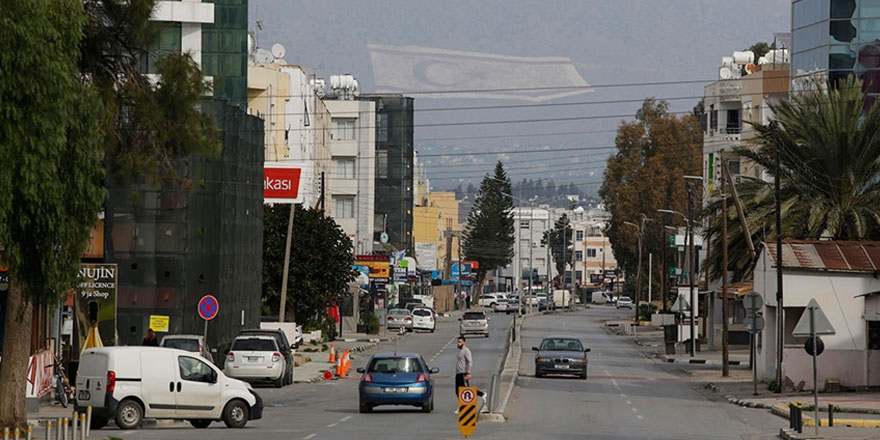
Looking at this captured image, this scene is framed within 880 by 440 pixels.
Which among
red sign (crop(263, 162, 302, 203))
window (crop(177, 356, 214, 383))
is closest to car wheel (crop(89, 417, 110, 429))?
window (crop(177, 356, 214, 383))

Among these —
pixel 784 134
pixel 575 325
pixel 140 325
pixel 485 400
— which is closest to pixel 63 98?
pixel 485 400

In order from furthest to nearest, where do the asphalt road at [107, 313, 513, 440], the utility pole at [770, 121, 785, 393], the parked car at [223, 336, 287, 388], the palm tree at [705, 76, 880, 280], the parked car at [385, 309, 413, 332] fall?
the parked car at [385, 309, 413, 332] → the palm tree at [705, 76, 880, 280] → the parked car at [223, 336, 287, 388] → the utility pole at [770, 121, 785, 393] → the asphalt road at [107, 313, 513, 440]

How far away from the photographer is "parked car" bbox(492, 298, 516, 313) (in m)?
141

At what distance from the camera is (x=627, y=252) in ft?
425

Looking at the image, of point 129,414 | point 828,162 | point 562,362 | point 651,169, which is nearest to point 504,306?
point 651,169

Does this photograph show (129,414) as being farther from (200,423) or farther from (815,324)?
(815,324)

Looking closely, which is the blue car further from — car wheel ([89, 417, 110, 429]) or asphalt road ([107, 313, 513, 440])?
car wheel ([89, 417, 110, 429])

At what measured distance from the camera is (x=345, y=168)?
117 m

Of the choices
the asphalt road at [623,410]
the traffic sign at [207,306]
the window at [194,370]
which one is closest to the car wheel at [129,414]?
the window at [194,370]

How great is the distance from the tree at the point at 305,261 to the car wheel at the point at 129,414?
40695 mm

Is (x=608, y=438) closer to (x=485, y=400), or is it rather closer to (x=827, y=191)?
(x=485, y=400)

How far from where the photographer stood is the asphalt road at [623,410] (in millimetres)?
28281

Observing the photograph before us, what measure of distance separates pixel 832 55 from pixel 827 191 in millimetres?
25671

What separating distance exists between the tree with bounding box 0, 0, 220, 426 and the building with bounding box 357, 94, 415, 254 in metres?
114
